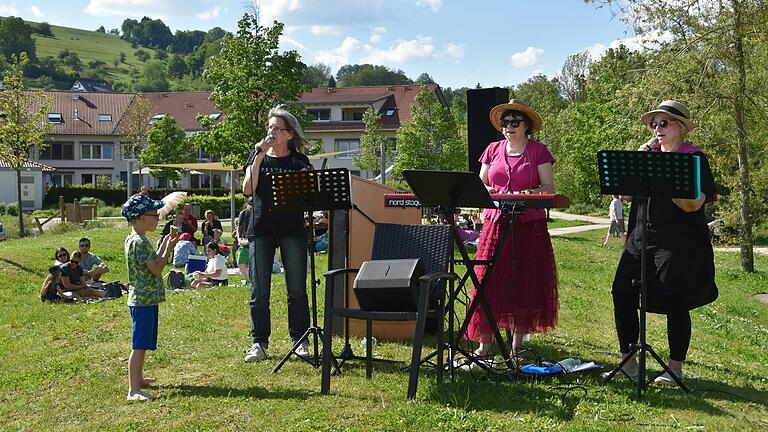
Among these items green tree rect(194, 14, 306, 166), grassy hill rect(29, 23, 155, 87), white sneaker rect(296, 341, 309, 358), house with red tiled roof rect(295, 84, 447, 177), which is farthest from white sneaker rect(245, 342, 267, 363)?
grassy hill rect(29, 23, 155, 87)

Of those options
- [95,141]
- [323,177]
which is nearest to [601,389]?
[323,177]

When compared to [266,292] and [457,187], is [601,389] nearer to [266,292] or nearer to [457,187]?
[457,187]

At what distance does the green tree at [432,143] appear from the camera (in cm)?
4478

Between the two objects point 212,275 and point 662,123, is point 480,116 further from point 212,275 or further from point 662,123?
point 212,275

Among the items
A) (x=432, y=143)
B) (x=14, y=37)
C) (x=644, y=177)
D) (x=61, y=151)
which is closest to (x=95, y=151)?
(x=61, y=151)

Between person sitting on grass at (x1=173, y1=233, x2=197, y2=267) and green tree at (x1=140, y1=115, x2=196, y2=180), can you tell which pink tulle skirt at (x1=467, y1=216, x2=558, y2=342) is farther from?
green tree at (x1=140, y1=115, x2=196, y2=180)

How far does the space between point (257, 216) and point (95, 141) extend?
68.0m

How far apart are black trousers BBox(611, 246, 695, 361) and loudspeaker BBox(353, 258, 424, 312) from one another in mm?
1611

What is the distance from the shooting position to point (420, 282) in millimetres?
5531

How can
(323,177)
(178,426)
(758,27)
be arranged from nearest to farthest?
(178,426) → (323,177) → (758,27)

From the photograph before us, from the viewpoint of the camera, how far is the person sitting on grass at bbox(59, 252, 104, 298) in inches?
527

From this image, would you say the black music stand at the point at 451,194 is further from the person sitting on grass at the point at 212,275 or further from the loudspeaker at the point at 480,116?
the person sitting on grass at the point at 212,275

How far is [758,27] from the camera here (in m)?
17.0

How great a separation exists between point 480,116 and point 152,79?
167224 millimetres
